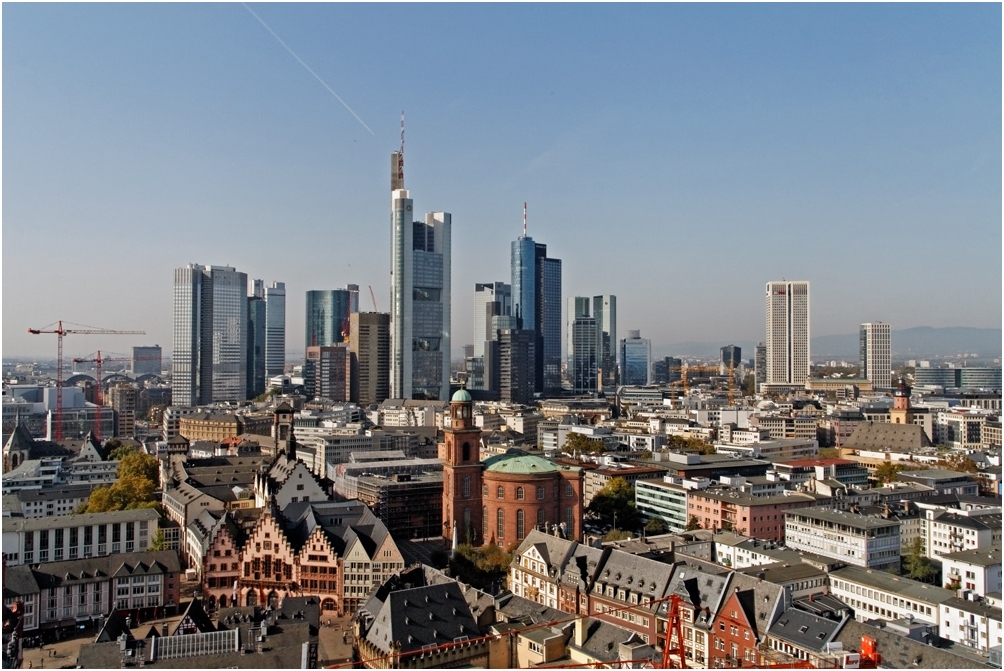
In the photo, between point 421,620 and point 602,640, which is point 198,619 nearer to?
point 421,620

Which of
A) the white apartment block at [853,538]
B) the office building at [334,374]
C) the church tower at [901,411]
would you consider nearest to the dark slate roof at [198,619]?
the white apartment block at [853,538]

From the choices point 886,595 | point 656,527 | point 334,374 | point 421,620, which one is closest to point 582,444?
point 656,527

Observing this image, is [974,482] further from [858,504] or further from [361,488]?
[361,488]

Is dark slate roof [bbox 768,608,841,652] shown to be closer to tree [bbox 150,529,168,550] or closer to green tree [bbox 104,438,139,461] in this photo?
tree [bbox 150,529,168,550]

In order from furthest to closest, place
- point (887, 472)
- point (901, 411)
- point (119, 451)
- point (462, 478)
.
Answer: point (901, 411), point (119, 451), point (887, 472), point (462, 478)

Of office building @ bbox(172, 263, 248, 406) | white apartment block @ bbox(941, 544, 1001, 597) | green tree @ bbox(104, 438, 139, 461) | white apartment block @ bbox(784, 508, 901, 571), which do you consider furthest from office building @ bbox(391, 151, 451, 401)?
white apartment block @ bbox(941, 544, 1001, 597)

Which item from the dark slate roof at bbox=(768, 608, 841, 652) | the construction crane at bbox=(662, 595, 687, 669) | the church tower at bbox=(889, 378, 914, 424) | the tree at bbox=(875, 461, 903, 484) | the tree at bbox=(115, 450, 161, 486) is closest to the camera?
the construction crane at bbox=(662, 595, 687, 669)
